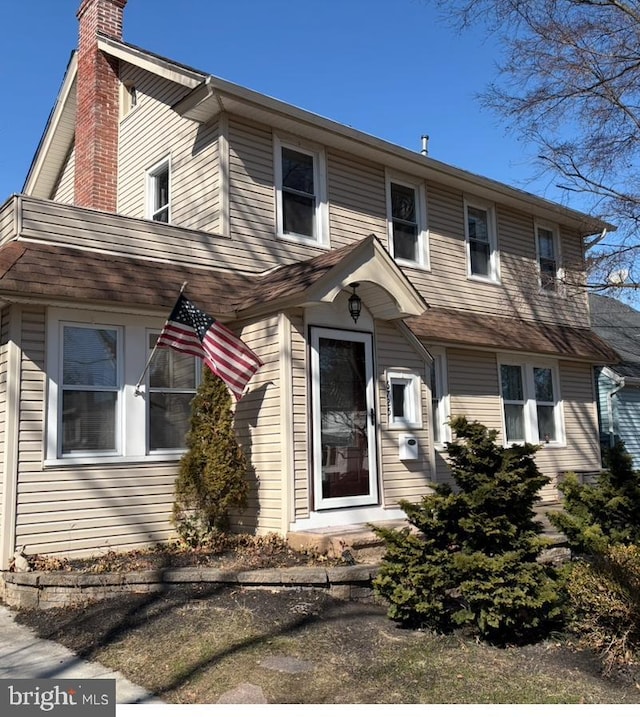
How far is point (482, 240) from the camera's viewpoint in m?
13.9

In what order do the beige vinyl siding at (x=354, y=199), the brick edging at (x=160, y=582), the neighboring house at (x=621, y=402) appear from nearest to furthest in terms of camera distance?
the brick edging at (x=160, y=582) → the beige vinyl siding at (x=354, y=199) → the neighboring house at (x=621, y=402)

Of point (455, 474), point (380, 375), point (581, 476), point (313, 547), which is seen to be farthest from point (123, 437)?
point (581, 476)

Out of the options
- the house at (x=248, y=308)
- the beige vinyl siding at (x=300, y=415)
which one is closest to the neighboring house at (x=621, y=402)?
the house at (x=248, y=308)

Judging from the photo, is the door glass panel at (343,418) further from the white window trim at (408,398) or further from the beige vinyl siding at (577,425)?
the beige vinyl siding at (577,425)

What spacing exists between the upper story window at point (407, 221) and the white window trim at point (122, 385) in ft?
16.8

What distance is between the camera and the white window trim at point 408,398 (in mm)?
9586

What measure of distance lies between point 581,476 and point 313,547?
7929 mm

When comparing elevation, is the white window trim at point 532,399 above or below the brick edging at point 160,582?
above

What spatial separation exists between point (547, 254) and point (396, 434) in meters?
7.67

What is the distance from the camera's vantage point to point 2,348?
7863 millimetres

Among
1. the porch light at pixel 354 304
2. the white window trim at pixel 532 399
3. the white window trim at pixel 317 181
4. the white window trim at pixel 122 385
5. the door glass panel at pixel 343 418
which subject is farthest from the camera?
the white window trim at pixel 532 399

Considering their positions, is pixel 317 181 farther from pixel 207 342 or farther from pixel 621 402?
pixel 621 402

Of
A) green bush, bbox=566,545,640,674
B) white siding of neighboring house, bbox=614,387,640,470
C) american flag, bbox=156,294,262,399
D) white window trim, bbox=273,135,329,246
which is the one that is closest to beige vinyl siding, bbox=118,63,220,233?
white window trim, bbox=273,135,329,246

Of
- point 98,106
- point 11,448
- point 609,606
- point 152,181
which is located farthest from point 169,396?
point 98,106
